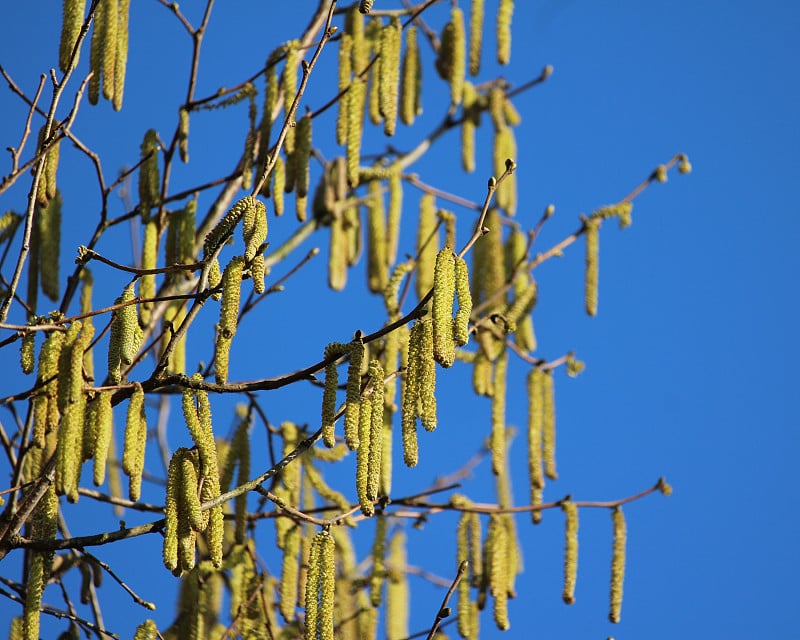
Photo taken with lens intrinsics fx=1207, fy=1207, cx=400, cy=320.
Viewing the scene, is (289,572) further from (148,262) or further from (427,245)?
(427,245)

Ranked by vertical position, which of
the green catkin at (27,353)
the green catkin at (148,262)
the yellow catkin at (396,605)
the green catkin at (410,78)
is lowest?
the yellow catkin at (396,605)

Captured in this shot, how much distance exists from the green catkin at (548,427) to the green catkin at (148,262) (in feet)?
4.53

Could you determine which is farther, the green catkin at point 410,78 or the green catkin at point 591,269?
the green catkin at point 410,78

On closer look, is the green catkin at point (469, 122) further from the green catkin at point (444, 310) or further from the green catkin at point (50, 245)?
the green catkin at point (444, 310)

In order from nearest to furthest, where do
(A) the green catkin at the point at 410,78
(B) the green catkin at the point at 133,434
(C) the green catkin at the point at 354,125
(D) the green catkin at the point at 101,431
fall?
(D) the green catkin at the point at 101,431 < (B) the green catkin at the point at 133,434 < (C) the green catkin at the point at 354,125 < (A) the green catkin at the point at 410,78

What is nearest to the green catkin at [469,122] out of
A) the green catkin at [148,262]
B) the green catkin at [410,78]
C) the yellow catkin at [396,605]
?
the green catkin at [410,78]

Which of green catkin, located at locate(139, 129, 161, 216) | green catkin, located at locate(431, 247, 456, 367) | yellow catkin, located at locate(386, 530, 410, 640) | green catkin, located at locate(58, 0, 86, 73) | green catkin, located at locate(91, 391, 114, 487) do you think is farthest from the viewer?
yellow catkin, located at locate(386, 530, 410, 640)

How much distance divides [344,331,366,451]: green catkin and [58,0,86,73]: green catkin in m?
1.40

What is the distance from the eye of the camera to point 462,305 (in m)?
2.63

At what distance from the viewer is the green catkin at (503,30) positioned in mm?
4859

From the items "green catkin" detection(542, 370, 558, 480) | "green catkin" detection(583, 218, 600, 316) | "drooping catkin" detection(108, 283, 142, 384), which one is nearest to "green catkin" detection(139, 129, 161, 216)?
"drooping catkin" detection(108, 283, 142, 384)

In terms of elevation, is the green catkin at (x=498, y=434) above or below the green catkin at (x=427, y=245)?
below

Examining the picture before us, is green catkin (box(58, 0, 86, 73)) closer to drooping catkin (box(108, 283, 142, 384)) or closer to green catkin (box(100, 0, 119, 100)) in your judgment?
green catkin (box(100, 0, 119, 100))

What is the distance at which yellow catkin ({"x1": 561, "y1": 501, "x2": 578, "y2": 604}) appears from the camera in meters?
3.81
